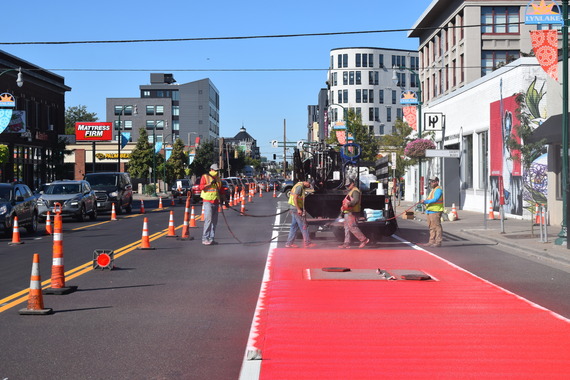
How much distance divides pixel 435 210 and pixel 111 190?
1974 centimetres

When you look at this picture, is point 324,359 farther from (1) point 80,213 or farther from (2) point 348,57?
(2) point 348,57

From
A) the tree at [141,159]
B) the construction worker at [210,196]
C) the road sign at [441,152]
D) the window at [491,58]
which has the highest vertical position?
the window at [491,58]

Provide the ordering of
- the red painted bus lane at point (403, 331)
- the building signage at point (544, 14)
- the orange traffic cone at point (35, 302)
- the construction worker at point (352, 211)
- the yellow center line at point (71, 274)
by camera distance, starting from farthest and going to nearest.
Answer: the building signage at point (544, 14) → the construction worker at point (352, 211) → the yellow center line at point (71, 274) → the orange traffic cone at point (35, 302) → the red painted bus lane at point (403, 331)

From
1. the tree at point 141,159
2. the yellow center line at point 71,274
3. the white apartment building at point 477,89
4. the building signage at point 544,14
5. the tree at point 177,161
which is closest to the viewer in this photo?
the yellow center line at point 71,274

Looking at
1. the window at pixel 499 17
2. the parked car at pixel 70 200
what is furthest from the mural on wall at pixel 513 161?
the window at pixel 499 17

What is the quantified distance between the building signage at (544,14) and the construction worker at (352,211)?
6.34m

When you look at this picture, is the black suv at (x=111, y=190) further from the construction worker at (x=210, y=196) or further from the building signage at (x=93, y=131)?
the building signage at (x=93, y=131)

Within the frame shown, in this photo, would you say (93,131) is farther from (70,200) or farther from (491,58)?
(70,200)

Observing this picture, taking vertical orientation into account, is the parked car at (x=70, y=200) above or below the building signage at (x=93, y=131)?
below

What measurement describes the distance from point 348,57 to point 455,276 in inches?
4631

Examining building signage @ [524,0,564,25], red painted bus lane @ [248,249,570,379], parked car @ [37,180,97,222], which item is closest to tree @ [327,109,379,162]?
parked car @ [37,180,97,222]

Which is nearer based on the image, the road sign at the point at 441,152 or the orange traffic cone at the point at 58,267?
the orange traffic cone at the point at 58,267

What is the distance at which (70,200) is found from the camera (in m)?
28.8

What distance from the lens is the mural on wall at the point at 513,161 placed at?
2802 centimetres
